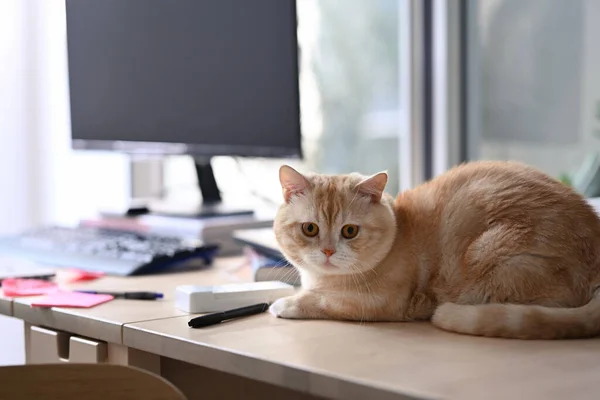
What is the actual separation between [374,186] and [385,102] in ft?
4.15

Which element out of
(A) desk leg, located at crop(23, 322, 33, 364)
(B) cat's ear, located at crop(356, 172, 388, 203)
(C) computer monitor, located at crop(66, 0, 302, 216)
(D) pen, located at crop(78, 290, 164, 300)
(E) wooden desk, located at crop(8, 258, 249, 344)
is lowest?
(A) desk leg, located at crop(23, 322, 33, 364)

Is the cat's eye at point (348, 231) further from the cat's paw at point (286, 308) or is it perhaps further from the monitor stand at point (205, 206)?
the monitor stand at point (205, 206)

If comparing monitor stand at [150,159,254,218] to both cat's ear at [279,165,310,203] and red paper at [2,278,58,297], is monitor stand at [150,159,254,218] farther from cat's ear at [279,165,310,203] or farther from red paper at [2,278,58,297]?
cat's ear at [279,165,310,203]

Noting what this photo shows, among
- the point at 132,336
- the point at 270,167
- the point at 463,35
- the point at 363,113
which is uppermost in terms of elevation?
the point at 463,35

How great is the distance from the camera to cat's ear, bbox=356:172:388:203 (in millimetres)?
1170

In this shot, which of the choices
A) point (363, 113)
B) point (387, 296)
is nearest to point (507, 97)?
point (363, 113)

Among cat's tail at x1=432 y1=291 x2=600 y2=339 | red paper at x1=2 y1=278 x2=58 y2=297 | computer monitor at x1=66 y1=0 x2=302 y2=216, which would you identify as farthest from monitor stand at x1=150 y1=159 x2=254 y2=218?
cat's tail at x1=432 y1=291 x2=600 y2=339

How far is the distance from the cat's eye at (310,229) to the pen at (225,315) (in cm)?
14

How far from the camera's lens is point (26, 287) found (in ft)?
4.56

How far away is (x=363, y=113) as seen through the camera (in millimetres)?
2443

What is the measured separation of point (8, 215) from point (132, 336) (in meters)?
1.27

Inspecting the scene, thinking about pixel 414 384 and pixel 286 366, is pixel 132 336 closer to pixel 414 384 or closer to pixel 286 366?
pixel 286 366

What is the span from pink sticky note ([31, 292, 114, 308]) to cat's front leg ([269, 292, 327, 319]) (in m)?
0.32

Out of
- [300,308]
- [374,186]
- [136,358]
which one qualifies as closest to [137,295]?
[136,358]
